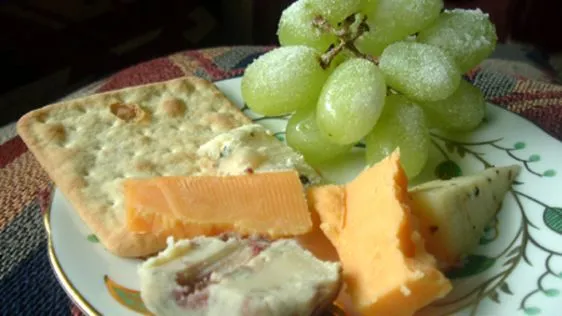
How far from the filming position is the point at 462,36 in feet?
2.33

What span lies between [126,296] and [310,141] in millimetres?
255

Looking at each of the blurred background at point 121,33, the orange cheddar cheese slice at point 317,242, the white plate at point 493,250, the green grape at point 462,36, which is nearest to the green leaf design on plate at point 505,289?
the white plate at point 493,250

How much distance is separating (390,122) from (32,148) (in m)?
0.37

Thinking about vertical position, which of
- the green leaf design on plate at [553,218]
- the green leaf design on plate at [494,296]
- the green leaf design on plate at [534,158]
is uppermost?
the green leaf design on plate at [534,158]

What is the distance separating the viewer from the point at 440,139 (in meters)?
0.75

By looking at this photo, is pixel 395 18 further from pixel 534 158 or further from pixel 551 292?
pixel 551 292

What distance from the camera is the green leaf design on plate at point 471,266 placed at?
22.9 inches

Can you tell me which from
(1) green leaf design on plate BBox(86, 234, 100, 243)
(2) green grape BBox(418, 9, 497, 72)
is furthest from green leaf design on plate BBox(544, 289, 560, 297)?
(1) green leaf design on plate BBox(86, 234, 100, 243)

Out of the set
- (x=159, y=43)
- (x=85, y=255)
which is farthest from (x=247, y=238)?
(x=159, y=43)

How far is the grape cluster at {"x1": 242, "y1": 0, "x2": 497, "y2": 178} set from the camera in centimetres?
66

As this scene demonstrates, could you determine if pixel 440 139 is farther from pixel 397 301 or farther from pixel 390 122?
pixel 397 301

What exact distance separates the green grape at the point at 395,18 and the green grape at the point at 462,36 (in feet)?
0.04

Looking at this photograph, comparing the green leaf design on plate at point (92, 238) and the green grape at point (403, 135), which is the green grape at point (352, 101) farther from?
the green leaf design on plate at point (92, 238)

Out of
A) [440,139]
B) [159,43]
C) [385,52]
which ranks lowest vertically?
[159,43]
